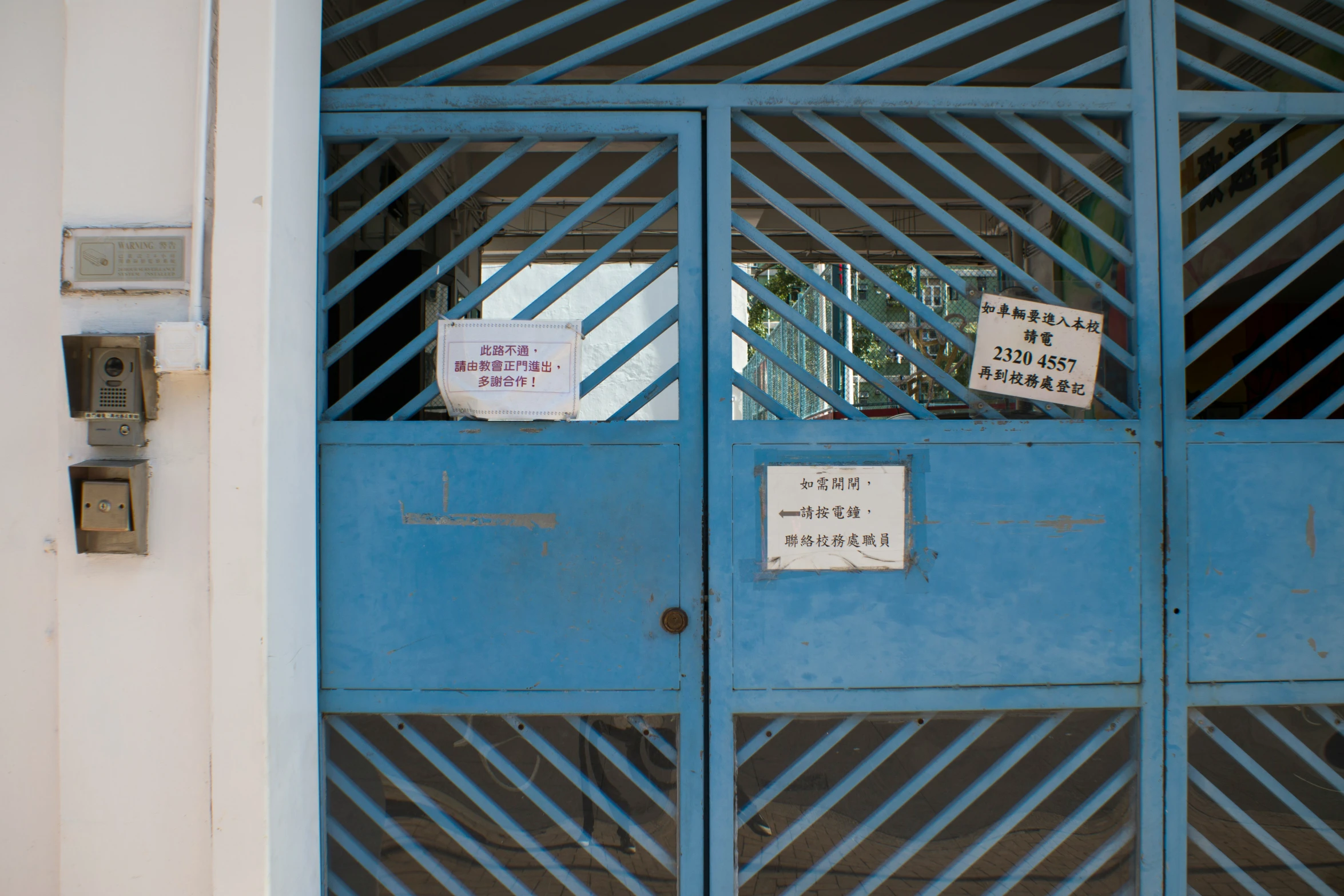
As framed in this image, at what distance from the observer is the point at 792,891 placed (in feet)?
7.74

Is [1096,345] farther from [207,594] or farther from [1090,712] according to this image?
[207,594]

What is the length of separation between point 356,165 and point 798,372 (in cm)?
156

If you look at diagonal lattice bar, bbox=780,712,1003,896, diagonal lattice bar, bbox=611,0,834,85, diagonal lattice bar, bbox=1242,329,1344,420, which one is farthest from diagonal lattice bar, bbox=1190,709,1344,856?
diagonal lattice bar, bbox=611,0,834,85

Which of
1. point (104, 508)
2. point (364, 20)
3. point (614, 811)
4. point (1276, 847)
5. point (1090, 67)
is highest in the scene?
point (364, 20)

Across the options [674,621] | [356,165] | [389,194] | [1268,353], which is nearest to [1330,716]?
[1268,353]

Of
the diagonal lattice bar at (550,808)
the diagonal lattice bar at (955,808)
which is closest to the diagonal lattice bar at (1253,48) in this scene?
the diagonal lattice bar at (955,808)

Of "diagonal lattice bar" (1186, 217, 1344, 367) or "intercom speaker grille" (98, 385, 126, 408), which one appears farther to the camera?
"diagonal lattice bar" (1186, 217, 1344, 367)

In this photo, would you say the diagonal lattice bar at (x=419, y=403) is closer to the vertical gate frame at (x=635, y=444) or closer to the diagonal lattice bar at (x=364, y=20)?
the vertical gate frame at (x=635, y=444)

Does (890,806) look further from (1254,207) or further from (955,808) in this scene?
(1254,207)

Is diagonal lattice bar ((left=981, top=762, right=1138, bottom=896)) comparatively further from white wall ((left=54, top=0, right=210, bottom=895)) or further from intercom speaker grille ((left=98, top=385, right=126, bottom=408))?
intercom speaker grille ((left=98, top=385, right=126, bottom=408))

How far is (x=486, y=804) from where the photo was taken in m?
2.33

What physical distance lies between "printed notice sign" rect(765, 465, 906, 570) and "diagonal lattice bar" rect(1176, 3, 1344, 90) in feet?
5.71

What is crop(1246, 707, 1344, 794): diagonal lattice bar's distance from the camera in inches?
91.4

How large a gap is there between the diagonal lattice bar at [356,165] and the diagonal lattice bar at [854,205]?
3.75ft
